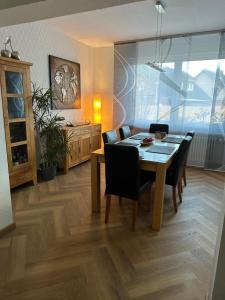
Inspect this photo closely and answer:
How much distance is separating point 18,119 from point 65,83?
5.26ft

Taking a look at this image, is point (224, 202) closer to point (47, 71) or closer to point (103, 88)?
point (47, 71)

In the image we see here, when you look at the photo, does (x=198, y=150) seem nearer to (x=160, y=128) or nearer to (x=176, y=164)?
(x=160, y=128)

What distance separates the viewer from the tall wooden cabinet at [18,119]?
275 centimetres

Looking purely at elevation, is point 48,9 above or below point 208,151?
above

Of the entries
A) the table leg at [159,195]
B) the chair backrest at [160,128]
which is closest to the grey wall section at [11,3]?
the table leg at [159,195]

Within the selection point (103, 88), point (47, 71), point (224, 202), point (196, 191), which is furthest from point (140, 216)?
point (103, 88)

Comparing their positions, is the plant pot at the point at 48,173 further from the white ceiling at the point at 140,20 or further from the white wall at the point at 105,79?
the white ceiling at the point at 140,20

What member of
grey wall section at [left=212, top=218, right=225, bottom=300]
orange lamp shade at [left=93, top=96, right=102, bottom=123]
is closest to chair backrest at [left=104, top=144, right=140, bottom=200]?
grey wall section at [left=212, top=218, right=225, bottom=300]

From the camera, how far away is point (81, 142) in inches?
167

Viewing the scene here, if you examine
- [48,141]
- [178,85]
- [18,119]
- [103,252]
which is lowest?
[103,252]

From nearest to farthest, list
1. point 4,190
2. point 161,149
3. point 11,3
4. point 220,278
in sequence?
point 220,278
point 11,3
point 4,190
point 161,149

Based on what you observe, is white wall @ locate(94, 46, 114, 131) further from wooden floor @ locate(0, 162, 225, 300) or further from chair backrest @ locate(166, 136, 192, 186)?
chair backrest @ locate(166, 136, 192, 186)

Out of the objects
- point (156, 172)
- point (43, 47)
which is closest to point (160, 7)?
point (43, 47)

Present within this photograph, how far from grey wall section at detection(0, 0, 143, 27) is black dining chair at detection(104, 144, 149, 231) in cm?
115
